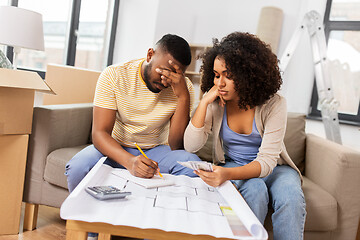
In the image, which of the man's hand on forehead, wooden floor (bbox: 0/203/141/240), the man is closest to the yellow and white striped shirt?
the man

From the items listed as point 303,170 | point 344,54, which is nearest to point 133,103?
A: point 303,170

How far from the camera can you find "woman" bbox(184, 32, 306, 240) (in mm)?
1191

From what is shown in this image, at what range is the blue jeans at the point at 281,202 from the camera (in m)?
1.14

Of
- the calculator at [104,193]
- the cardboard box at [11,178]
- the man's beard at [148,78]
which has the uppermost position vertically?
the man's beard at [148,78]

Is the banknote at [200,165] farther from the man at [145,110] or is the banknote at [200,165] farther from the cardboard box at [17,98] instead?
the cardboard box at [17,98]

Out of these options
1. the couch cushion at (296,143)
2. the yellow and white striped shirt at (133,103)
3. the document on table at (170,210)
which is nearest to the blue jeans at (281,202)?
the document on table at (170,210)

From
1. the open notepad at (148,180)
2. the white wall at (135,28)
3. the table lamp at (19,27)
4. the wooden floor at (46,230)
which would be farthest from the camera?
the white wall at (135,28)

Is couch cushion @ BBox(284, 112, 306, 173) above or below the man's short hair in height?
below

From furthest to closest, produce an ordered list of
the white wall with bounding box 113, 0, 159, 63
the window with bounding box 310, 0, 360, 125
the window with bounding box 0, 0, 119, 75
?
the white wall with bounding box 113, 0, 159, 63, the window with bounding box 310, 0, 360, 125, the window with bounding box 0, 0, 119, 75

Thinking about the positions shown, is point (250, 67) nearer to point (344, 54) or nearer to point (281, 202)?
point (281, 202)

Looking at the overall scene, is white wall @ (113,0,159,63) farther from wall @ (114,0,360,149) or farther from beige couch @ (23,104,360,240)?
beige couch @ (23,104,360,240)

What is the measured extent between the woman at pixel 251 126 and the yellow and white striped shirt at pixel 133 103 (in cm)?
18

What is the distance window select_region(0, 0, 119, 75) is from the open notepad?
73.4 inches

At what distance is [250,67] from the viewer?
1335mm
